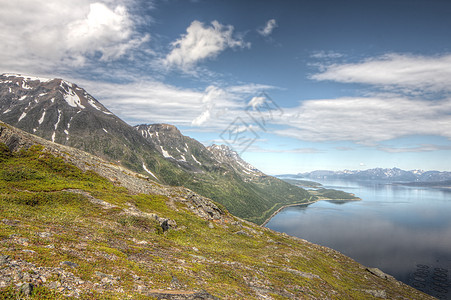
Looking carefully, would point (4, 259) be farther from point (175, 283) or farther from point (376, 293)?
point (376, 293)

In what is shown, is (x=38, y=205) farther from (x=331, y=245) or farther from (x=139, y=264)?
(x=331, y=245)

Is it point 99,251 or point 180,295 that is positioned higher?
point 99,251

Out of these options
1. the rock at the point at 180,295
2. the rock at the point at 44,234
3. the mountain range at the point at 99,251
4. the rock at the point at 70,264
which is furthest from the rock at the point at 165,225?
the rock at the point at 70,264

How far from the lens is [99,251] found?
22016 mm

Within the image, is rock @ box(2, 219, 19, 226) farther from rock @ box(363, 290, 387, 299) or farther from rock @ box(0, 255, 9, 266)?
rock @ box(363, 290, 387, 299)

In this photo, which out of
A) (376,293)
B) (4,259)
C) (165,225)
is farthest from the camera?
(376,293)

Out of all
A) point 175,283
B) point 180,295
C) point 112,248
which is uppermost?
point 112,248

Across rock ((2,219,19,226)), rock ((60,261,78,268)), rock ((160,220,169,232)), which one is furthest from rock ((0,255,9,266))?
rock ((160,220,169,232))

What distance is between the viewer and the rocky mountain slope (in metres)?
15.6

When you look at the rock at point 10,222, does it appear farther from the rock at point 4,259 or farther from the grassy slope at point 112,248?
the rock at point 4,259

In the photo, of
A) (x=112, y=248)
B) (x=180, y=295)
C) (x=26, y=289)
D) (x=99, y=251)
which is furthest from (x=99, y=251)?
(x=180, y=295)

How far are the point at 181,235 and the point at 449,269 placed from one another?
20120 cm

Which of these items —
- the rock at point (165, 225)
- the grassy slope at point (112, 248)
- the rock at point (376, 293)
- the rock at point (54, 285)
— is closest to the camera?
the rock at point (54, 285)

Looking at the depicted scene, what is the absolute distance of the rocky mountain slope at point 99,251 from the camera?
15.6 meters
